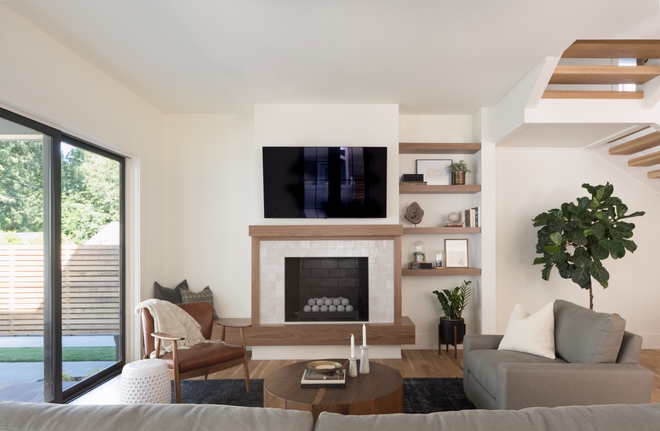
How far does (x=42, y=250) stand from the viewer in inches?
132

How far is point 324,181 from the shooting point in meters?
4.93

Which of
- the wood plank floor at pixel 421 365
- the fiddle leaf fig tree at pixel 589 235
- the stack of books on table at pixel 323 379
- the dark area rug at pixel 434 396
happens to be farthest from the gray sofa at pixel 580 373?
the fiddle leaf fig tree at pixel 589 235

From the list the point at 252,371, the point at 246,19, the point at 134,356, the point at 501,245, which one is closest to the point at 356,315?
the point at 252,371

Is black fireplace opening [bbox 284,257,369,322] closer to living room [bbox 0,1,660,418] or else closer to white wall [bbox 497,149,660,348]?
living room [bbox 0,1,660,418]

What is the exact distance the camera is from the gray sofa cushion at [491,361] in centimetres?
298

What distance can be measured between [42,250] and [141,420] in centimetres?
275

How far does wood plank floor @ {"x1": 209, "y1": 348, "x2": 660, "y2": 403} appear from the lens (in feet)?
14.6

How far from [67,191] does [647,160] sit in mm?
5746

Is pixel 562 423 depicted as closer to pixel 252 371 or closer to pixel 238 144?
pixel 252 371

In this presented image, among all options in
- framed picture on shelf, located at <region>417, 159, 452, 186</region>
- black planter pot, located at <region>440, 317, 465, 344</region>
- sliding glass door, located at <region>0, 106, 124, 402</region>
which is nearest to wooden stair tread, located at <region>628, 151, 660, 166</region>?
framed picture on shelf, located at <region>417, 159, 452, 186</region>

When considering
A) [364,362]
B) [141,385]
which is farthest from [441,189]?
[141,385]

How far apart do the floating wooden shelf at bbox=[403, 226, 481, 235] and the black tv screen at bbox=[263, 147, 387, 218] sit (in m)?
0.54

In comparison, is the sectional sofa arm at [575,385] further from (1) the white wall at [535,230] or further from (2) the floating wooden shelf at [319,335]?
(1) the white wall at [535,230]

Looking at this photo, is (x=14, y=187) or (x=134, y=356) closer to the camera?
(x=14, y=187)
